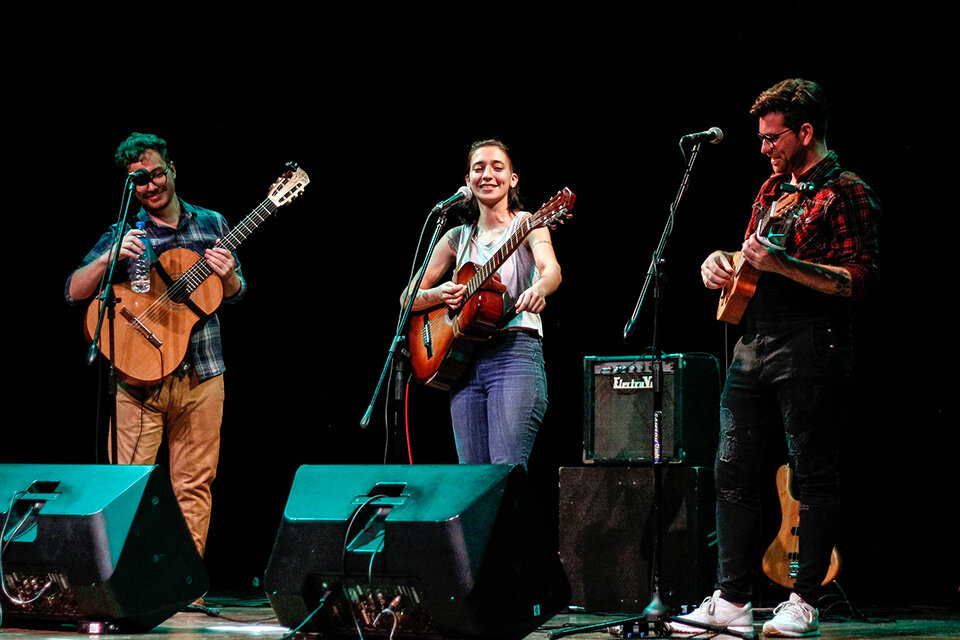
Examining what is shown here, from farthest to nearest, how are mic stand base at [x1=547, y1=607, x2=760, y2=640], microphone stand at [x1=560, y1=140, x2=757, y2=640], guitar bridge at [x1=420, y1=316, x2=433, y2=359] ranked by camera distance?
guitar bridge at [x1=420, y1=316, x2=433, y2=359], microphone stand at [x1=560, y1=140, x2=757, y2=640], mic stand base at [x1=547, y1=607, x2=760, y2=640]

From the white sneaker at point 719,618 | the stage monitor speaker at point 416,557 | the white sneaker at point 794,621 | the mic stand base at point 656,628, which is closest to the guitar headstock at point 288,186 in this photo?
the stage monitor speaker at point 416,557

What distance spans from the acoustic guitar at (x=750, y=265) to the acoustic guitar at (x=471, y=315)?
2.20 feet

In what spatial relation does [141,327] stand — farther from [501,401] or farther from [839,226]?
[839,226]

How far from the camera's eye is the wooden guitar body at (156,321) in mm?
4258

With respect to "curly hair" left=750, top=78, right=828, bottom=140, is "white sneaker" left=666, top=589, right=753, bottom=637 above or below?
below

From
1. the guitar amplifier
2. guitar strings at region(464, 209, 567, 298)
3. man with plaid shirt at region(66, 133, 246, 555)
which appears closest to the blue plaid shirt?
man with plaid shirt at region(66, 133, 246, 555)

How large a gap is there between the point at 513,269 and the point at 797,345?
1.05 metres

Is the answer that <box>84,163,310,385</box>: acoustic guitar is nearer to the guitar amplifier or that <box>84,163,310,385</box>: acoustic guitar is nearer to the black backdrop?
the guitar amplifier

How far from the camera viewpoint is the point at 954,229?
4.99 m

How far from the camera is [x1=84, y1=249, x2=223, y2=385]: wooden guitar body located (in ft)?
14.0

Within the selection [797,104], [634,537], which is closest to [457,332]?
[634,537]

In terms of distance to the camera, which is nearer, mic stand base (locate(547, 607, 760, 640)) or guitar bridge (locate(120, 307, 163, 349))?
mic stand base (locate(547, 607, 760, 640))

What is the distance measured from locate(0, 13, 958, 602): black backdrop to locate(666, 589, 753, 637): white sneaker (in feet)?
6.68

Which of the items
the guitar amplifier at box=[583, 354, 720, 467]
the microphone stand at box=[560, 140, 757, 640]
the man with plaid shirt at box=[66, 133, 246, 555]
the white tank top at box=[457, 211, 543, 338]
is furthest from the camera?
the man with plaid shirt at box=[66, 133, 246, 555]
